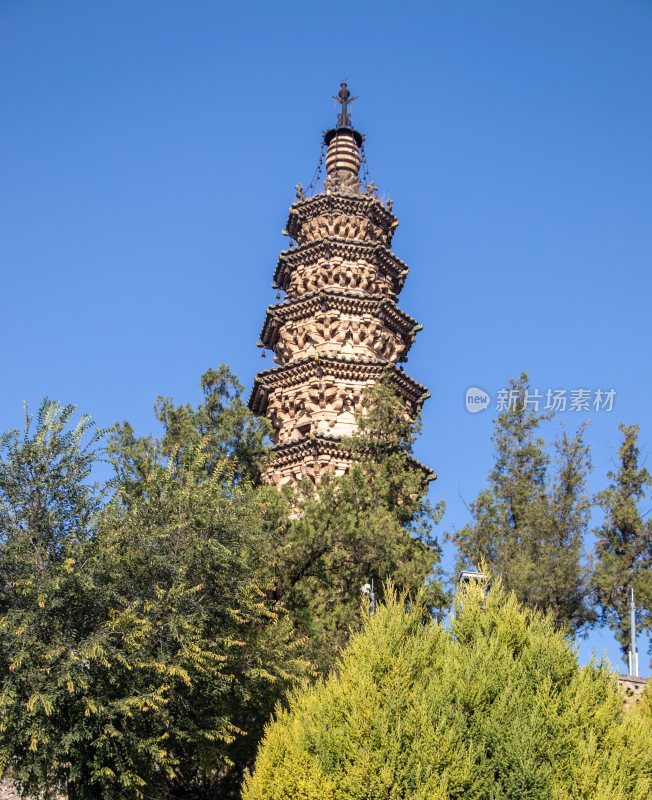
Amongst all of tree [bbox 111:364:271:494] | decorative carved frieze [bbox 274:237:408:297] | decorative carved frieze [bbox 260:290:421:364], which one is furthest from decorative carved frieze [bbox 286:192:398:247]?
tree [bbox 111:364:271:494]

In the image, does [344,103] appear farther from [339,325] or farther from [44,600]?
[44,600]

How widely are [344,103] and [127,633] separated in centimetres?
2909

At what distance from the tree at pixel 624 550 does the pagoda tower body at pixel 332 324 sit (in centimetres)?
681

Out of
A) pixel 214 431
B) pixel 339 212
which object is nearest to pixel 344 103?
pixel 339 212

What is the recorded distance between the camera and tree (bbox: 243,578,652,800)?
1495 centimetres

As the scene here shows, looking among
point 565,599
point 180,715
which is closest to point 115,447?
point 180,715

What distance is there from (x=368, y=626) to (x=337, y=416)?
44.4 ft

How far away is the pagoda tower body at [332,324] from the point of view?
30250 millimetres

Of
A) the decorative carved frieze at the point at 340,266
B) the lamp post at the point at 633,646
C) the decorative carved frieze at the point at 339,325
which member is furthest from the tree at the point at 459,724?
the decorative carved frieze at the point at 340,266

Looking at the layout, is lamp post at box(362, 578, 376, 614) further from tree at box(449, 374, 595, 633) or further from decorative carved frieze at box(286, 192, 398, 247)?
decorative carved frieze at box(286, 192, 398, 247)

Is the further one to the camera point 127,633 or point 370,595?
point 370,595

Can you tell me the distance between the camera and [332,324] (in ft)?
108

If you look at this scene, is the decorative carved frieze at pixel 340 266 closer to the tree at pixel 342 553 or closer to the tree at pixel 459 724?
the tree at pixel 342 553

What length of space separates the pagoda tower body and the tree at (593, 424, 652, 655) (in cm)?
681
